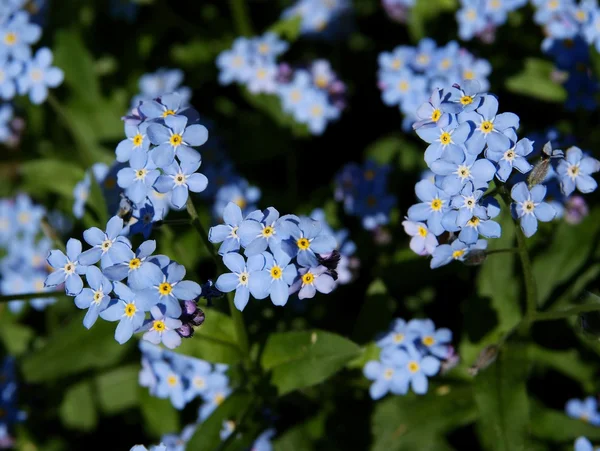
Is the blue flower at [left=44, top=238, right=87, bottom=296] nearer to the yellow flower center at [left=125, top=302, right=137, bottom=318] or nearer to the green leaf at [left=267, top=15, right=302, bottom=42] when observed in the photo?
the yellow flower center at [left=125, top=302, right=137, bottom=318]

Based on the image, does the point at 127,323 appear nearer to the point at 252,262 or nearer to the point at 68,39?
the point at 252,262

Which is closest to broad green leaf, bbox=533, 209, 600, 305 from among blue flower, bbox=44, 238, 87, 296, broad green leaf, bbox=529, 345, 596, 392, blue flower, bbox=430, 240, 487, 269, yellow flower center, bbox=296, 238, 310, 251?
broad green leaf, bbox=529, 345, 596, 392

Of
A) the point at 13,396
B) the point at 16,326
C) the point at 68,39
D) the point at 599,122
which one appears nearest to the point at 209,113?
the point at 68,39

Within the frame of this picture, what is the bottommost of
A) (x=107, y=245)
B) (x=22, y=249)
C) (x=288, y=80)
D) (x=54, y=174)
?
(x=22, y=249)

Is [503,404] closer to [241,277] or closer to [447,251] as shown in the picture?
[447,251]

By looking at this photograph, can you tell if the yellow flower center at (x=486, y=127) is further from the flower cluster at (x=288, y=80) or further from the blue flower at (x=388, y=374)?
the flower cluster at (x=288, y=80)

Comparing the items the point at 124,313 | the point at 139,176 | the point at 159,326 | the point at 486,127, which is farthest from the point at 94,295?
the point at 486,127
